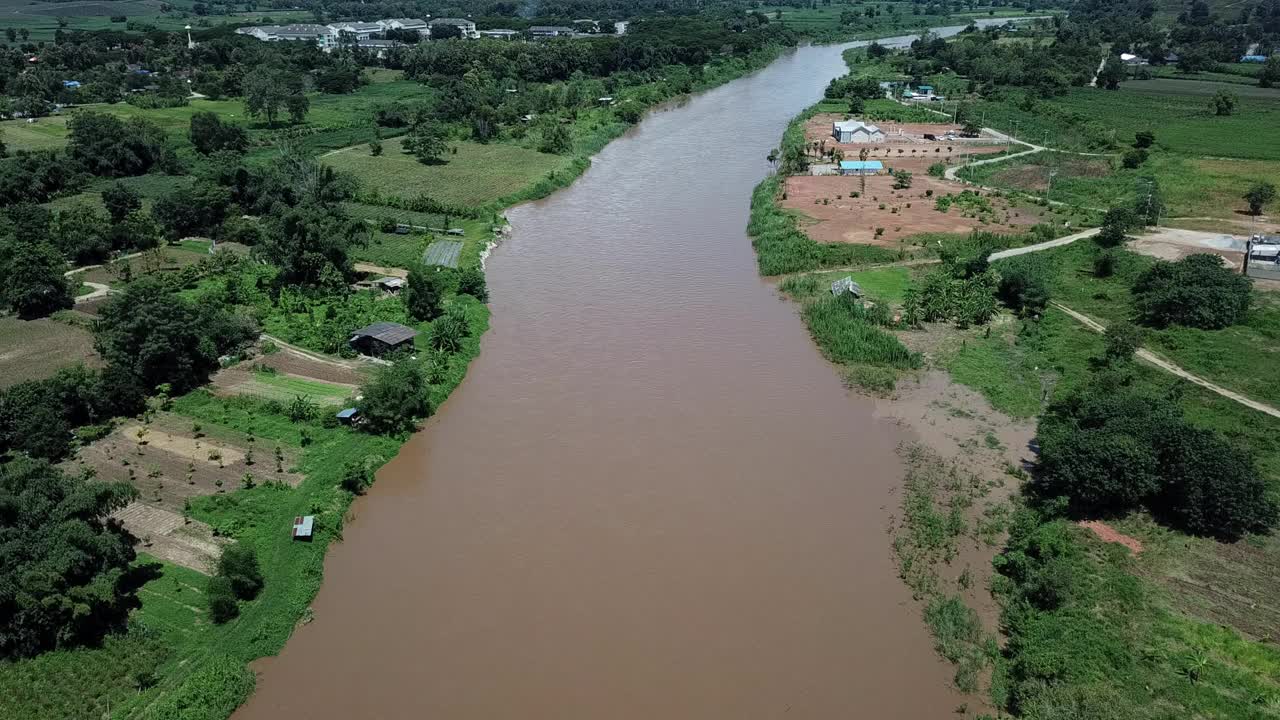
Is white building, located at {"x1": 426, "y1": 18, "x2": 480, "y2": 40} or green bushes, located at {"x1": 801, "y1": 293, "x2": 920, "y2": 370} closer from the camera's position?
green bushes, located at {"x1": 801, "y1": 293, "x2": 920, "y2": 370}

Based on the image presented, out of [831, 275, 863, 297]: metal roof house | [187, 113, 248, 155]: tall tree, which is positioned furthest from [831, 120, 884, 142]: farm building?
[187, 113, 248, 155]: tall tree

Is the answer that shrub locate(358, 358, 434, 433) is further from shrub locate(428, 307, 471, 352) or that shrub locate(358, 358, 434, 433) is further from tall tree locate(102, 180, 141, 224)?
tall tree locate(102, 180, 141, 224)

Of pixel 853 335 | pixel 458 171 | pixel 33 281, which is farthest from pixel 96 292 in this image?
pixel 853 335

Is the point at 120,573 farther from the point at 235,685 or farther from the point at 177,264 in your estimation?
the point at 177,264

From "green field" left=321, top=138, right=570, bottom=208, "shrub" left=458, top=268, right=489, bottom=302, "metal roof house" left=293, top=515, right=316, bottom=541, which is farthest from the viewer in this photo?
"green field" left=321, top=138, right=570, bottom=208

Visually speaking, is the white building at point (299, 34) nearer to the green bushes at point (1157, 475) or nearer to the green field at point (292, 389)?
the green field at point (292, 389)

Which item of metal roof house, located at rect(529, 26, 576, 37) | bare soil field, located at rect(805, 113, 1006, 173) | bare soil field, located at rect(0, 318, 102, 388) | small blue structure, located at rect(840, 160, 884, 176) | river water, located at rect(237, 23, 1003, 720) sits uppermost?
metal roof house, located at rect(529, 26, 576, 37)

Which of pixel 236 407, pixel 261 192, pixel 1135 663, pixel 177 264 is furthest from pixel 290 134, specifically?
pixel 1135 663
